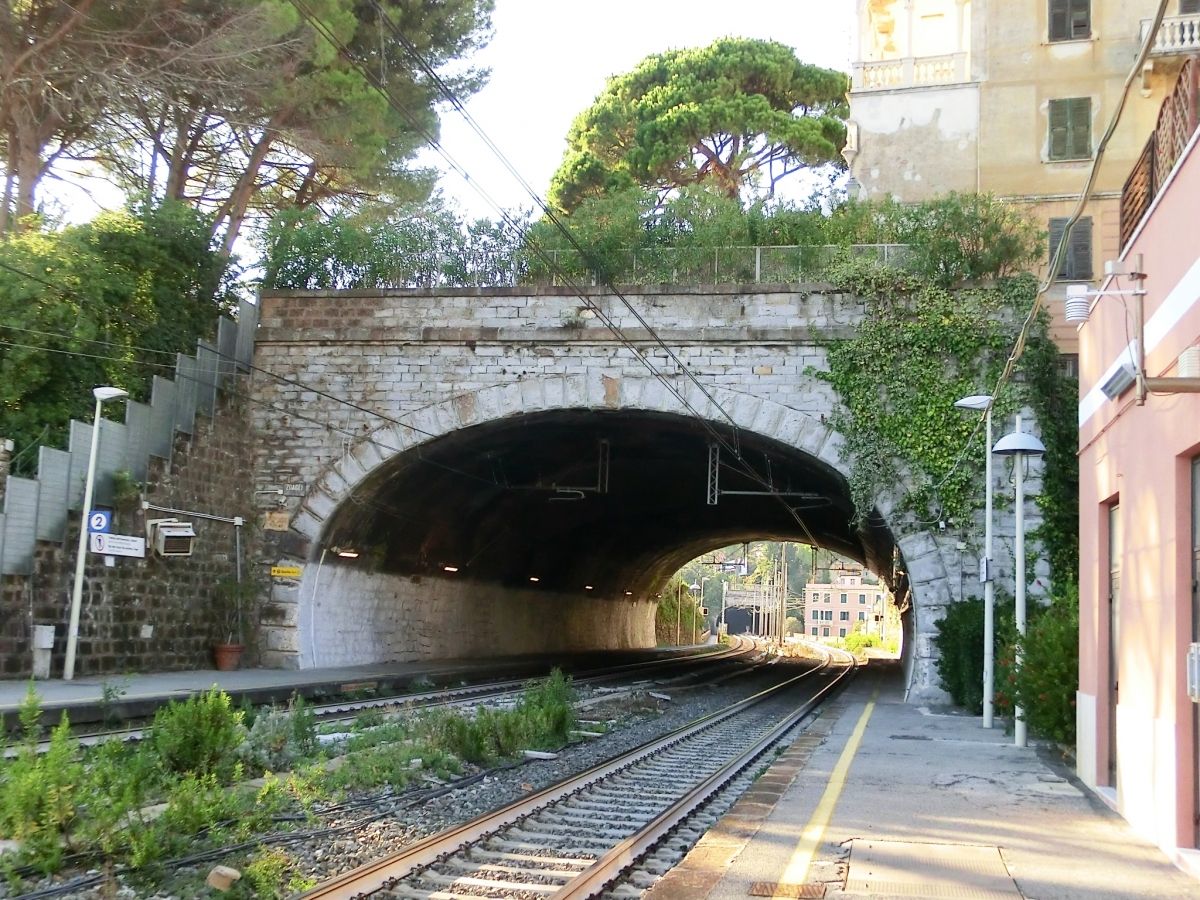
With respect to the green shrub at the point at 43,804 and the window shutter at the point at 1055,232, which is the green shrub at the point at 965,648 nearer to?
the window shutter at the point at 1055,232

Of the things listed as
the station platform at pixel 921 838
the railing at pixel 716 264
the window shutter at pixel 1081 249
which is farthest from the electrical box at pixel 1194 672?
the window shutter at pixel 1081 249

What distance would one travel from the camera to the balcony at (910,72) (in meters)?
28.1

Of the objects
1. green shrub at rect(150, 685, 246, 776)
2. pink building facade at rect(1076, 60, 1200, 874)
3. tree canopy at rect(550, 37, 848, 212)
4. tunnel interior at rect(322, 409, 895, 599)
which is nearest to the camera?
pink building facade at rect(1076, 60, 1200, 874)

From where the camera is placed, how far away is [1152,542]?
24.7ft

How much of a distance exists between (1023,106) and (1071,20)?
223 cm

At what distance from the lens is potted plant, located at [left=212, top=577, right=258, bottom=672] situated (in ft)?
64.1

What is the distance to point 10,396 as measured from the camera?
18.1 metres

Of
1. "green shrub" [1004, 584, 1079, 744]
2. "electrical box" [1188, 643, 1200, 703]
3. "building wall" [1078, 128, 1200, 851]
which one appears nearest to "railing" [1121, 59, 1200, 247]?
"building wall" [1078, 128, 1200, 851]

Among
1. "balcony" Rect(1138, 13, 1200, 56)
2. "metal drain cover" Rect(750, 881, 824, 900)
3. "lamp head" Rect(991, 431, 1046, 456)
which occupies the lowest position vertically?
"metal drain cover" Rect(750, 881, 824, 900)

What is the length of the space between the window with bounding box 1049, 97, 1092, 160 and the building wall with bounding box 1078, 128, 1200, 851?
61.9 ft

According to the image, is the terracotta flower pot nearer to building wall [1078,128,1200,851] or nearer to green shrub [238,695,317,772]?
green shrub [238,695,317,772]

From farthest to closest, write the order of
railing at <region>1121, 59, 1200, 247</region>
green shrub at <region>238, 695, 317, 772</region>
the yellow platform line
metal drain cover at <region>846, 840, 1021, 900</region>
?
green shrub at <region>238, 695, 317, 772</region>, railing at <region>1121, 59, 1200, 247</region>, the yellow platform line, metal drain cover at <region>846, 840, 1021, 900</region>

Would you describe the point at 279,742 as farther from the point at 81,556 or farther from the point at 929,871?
the point at 81,556

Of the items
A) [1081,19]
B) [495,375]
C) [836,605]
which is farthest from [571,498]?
[836,605]
